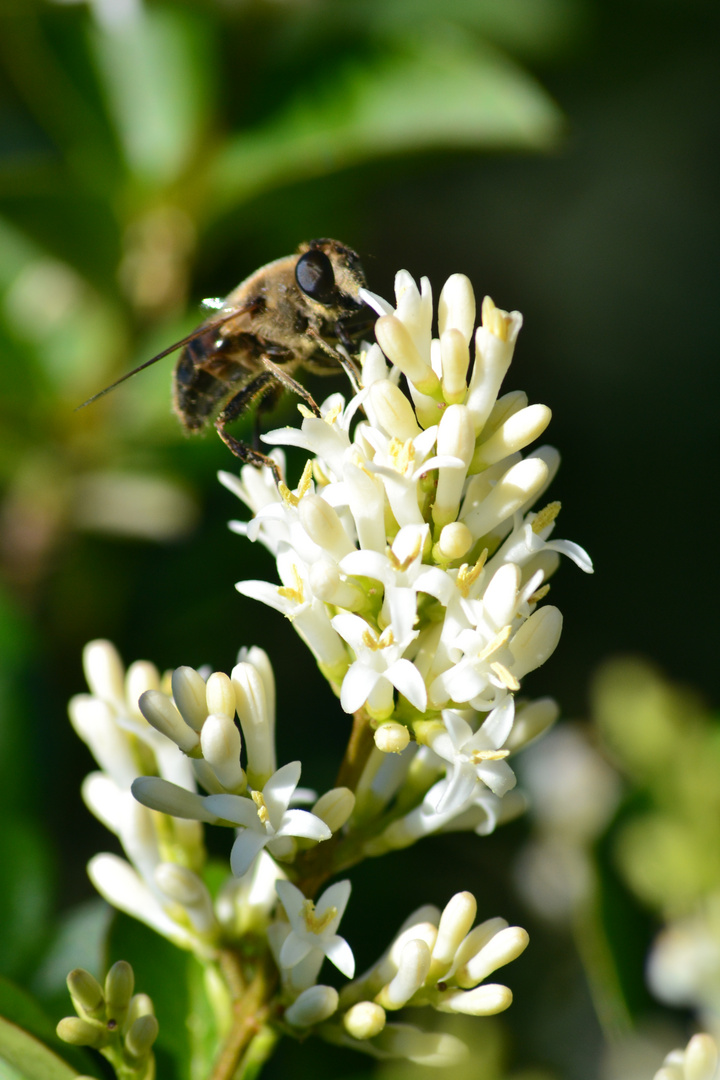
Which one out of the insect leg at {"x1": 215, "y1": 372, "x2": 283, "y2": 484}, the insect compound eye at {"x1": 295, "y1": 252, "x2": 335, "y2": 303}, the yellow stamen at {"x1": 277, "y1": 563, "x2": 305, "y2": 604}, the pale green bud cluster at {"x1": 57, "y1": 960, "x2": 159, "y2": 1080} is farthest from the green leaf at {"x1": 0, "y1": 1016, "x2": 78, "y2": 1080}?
the insect compound eye at {"x1": 295, "y1": 252, "x2": 335, "y2": 303}

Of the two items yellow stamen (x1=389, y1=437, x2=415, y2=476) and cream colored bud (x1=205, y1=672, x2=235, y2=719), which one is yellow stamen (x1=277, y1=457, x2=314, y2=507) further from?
cream colored bud (x1=205, y1=672, x2=235, y2=719)

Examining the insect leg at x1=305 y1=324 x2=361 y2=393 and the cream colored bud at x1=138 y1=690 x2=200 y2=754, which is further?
the insect leg at x1=305 y1=324 x2=361 y2=393

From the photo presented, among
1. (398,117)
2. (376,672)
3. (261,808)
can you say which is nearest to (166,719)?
(261,808)

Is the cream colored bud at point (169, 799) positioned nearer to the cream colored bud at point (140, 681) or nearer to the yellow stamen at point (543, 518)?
the cream colored bud at point (140, 681)

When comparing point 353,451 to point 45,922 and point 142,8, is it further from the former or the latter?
point 142,8

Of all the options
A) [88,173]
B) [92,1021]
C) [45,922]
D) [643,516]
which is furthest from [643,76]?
[92,1021]

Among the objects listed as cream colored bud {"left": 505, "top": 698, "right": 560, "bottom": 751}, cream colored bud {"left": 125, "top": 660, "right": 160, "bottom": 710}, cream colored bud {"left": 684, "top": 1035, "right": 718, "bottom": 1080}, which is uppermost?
cream colored bud {"left": 125, "top": 660, "right": 160, "bottom": 710}

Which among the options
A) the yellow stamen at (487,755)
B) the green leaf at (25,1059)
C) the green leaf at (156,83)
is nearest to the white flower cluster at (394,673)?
the yellow stamen at (487,755)
